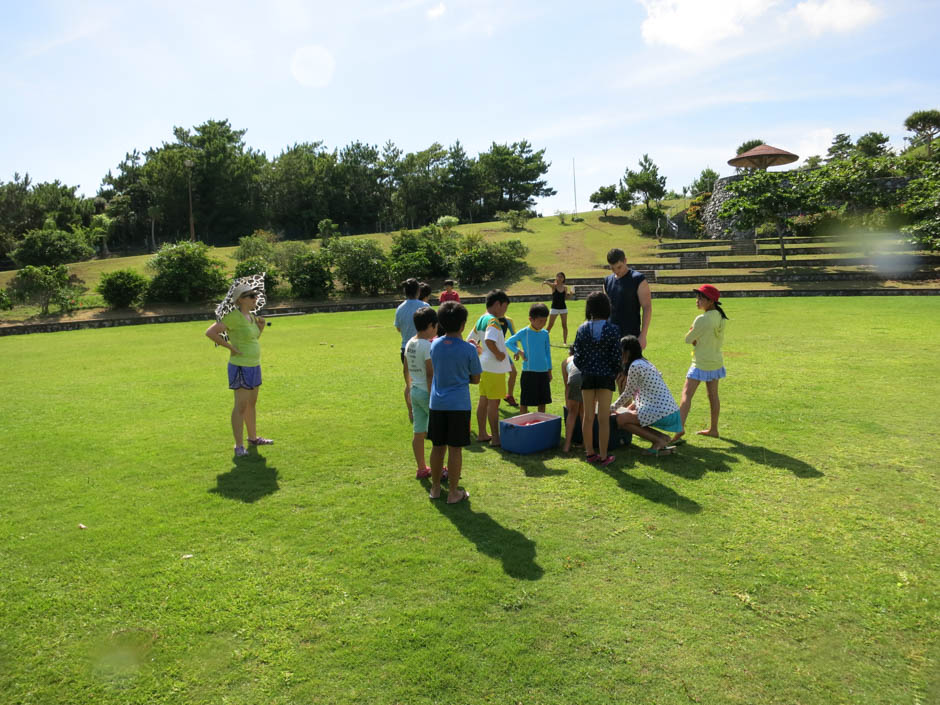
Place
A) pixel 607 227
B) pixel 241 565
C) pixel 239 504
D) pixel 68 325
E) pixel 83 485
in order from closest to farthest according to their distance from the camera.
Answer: pixel 241 565
pixel 239 504
pixel 83 485
pixel 68 325
pixel 607 227

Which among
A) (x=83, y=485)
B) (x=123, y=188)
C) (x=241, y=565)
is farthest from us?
(x=123, y=188)

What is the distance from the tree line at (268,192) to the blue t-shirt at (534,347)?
48796 millimetres

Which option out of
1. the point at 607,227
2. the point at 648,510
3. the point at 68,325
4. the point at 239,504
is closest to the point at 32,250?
the point at 68,325

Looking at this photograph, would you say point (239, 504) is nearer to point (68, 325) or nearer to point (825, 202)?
point (68, 325)

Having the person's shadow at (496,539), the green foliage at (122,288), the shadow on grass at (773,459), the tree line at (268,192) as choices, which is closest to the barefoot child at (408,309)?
the person's shadow at (496,539)

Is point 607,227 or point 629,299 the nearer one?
point 629,299

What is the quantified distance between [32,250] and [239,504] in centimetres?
3897

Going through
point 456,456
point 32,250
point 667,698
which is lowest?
point 667,698

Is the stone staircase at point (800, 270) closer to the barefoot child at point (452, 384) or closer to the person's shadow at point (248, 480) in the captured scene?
the person's shadow at point (248, 480)

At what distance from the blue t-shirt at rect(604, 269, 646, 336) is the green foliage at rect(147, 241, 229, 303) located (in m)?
23.7

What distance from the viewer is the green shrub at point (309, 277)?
1057 inches

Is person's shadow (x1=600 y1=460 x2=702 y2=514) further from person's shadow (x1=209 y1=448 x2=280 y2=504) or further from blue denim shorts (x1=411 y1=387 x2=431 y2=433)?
person's shadow (x1=209 y1=448 x2=280 y2=504)

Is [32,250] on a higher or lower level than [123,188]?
lower

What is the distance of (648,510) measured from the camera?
170 inches
